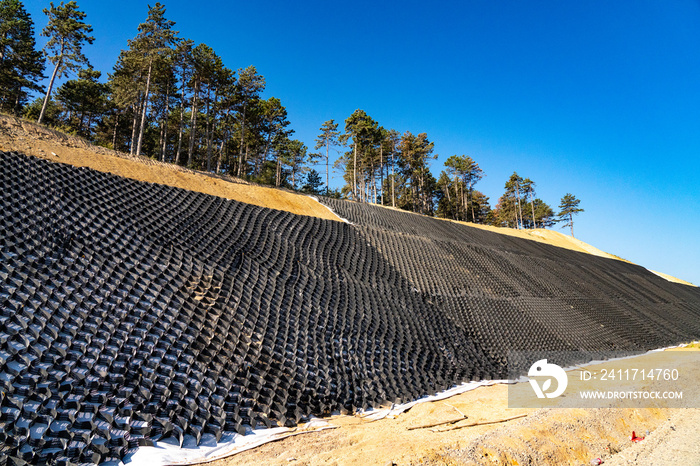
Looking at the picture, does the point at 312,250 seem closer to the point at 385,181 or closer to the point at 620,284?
the point at 620,284

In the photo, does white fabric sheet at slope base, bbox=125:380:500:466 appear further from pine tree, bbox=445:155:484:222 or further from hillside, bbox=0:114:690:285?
pine tree, bbox=445:155:484:222

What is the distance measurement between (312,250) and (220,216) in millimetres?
1892

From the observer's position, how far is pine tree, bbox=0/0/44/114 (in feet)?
63.2

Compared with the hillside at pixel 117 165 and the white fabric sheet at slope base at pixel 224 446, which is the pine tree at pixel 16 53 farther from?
the white fabric sheet at slope base at pixel 224 446

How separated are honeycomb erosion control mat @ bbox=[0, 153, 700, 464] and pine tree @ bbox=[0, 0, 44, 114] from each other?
24.9 meters

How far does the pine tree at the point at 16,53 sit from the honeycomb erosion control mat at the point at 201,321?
81.6 ft

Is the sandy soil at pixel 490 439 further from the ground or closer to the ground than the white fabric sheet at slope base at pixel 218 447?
closer to the ground

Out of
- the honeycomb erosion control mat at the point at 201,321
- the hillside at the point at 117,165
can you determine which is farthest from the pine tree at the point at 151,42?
the honeycomb erosion control mat at the point at 201,321

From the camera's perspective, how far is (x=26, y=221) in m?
3.60

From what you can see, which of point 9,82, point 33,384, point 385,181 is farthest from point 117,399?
point 385,181

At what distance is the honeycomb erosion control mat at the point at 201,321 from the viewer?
246 centimetres

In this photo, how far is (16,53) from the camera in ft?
67.3

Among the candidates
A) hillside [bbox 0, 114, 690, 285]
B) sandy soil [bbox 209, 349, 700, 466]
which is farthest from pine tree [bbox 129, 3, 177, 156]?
sandy soil [bbox 209, 349, 700, 466]

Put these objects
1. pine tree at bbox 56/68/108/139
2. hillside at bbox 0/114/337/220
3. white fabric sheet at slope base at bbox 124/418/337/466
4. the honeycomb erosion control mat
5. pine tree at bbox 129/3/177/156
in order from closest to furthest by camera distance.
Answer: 1. white fabric sheet at slope base at bbox 124/418/337/466
2. the honeycomb erosion control mat
3. hillside at bbox 0/114/337/220
4. pine tree at bbox 129/3/177/156
5. pine tree at bbox 56/68/108/139
